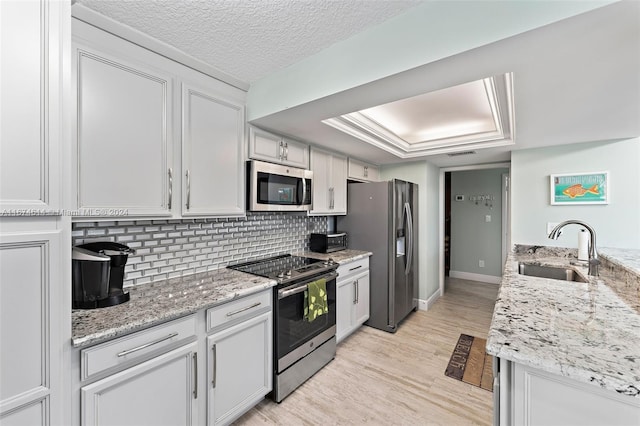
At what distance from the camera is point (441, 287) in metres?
4.33

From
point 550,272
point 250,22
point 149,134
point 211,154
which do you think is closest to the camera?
point 250,22

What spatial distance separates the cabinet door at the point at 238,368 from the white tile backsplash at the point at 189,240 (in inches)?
26.3

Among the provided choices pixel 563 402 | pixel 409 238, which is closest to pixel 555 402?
pixel 563 402

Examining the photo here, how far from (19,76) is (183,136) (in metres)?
0.81

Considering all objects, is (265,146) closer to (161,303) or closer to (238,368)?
(161,303)

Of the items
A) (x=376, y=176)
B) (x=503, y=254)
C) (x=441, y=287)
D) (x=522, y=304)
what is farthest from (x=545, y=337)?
(x=503, y=254)

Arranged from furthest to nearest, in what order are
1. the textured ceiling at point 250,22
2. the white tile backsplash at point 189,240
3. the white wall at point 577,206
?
the white wall at point 577,206
the white tile backsplash at point 189,240
the textured ceiling at point 250,22

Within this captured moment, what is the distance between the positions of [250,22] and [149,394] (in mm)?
1929

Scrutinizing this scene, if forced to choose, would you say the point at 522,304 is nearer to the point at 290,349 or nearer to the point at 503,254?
the point at 290,349

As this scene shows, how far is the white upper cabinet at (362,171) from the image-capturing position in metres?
3.44

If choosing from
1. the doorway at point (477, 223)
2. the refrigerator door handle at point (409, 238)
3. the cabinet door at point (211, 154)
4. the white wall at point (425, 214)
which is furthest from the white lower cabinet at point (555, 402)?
the doorway at point (477, 223)

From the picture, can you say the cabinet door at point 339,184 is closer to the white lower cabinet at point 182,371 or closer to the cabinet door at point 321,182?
the cabinet door at point 321,182

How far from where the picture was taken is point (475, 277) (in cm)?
516

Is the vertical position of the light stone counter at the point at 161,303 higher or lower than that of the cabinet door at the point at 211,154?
lower
